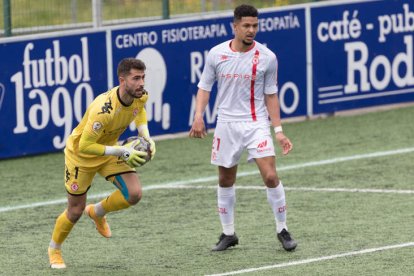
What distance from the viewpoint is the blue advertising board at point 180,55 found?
56.5 ft

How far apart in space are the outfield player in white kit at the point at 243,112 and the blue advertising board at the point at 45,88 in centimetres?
519

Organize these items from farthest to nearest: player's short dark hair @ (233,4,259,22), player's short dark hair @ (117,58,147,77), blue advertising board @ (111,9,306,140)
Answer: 1. blue advertising board @ (111,9,306,140)
2. player's short dark hair @ (233,4,259,22)
3. player's short dark hair @ (117,58,147,77)

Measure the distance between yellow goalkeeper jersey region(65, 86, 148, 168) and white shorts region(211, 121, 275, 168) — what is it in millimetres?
807

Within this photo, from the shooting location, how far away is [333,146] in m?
16.8

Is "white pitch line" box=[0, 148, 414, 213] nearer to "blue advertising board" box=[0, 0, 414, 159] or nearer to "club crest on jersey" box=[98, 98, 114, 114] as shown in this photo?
"blue advertising board" box=[0, 0, 414, 159]

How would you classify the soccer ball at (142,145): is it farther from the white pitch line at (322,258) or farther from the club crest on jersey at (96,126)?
the white pitch line at (322,258)

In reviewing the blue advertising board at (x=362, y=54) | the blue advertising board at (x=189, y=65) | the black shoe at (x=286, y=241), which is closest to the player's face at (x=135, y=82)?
the black shoe at (x=286, y=241)

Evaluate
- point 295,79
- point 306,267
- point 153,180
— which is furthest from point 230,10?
point 306,267

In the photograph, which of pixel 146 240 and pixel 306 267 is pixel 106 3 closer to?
pixel 146 240

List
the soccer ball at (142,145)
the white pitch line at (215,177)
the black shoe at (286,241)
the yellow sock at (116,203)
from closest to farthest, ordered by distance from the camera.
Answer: the soccer ball at (142,145) → the yellow sock at (116,203) → the black shoe at (286,241) → the white pitch line at (215,177)

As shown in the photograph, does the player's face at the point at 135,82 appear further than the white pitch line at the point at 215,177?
No

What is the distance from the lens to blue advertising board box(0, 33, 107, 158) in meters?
15.9

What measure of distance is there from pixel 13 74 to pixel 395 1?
6.37 m

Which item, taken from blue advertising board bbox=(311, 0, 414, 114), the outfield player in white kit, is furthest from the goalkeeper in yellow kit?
blue advertising board bbox=(311, 0, 414, 114)
